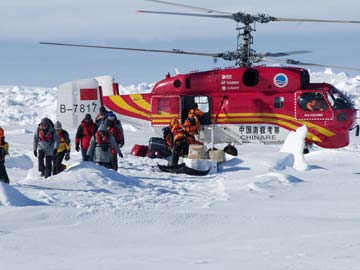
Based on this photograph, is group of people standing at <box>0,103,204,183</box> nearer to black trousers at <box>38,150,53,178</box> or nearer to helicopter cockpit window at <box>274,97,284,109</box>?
black trousers at <box>38,150,53,178</box>

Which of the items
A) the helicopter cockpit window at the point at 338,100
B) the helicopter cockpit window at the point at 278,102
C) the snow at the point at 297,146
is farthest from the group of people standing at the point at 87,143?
the helicopter cockpit window at the point at 338,100

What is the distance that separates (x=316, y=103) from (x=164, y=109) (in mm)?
4173

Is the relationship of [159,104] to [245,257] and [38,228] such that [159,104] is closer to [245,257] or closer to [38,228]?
[38,228]

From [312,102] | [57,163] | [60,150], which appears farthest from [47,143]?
[312,102]

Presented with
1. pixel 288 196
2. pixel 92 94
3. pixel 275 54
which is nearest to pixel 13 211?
pixel 288 196

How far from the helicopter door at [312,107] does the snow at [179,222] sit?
4.62 m

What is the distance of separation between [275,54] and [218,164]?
11.7 ft

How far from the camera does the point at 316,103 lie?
54.6ft

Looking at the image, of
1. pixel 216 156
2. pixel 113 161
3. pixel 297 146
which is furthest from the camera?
pixel 297 146

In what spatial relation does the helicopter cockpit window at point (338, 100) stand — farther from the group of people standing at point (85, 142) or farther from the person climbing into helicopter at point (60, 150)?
the person climbing into helicopter at point (60, 150)

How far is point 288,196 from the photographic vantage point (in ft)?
31.1

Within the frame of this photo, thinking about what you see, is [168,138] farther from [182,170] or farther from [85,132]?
[85,132]

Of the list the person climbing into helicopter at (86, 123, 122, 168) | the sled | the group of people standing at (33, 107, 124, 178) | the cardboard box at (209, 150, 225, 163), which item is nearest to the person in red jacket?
the group of people standing at (33, 107, 124, 178)

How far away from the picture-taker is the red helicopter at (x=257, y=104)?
16641mm
